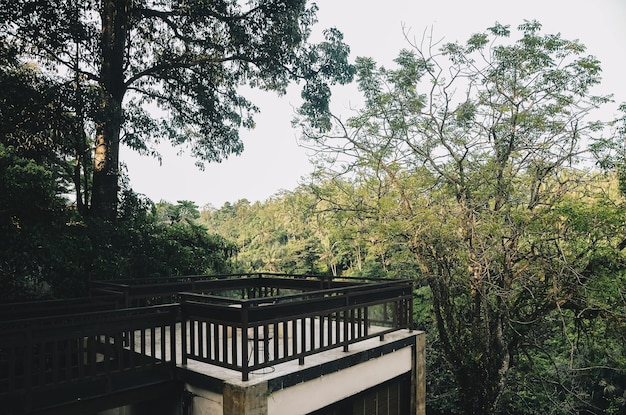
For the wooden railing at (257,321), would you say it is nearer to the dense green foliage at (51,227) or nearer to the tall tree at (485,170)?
the dense green foliage at (51,227)

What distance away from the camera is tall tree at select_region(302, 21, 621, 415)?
32.5ft

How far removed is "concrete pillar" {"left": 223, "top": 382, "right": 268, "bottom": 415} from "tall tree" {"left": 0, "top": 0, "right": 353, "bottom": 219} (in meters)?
6.46

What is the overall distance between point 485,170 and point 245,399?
7580 mm

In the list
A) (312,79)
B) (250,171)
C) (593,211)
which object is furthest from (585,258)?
(250,171)

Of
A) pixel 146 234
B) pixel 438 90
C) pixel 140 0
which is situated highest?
pixel 140 0

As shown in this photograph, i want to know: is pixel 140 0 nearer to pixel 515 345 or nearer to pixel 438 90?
pixel 438 90

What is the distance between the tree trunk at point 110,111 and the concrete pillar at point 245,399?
6418mm

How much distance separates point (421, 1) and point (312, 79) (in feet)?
29.0

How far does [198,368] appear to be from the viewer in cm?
516

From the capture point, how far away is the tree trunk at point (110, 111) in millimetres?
9750

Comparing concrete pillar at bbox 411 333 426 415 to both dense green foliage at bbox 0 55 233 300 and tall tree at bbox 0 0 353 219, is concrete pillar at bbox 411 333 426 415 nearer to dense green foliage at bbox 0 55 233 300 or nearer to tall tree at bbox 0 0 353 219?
dense green foliage at bbox 0 55 233 300


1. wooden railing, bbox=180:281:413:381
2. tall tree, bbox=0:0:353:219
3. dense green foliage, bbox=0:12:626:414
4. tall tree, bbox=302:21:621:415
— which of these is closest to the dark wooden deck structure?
wooden railing, bbox=180:281:413:381

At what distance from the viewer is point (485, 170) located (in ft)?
33.4

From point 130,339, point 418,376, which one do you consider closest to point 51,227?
point 130,339
